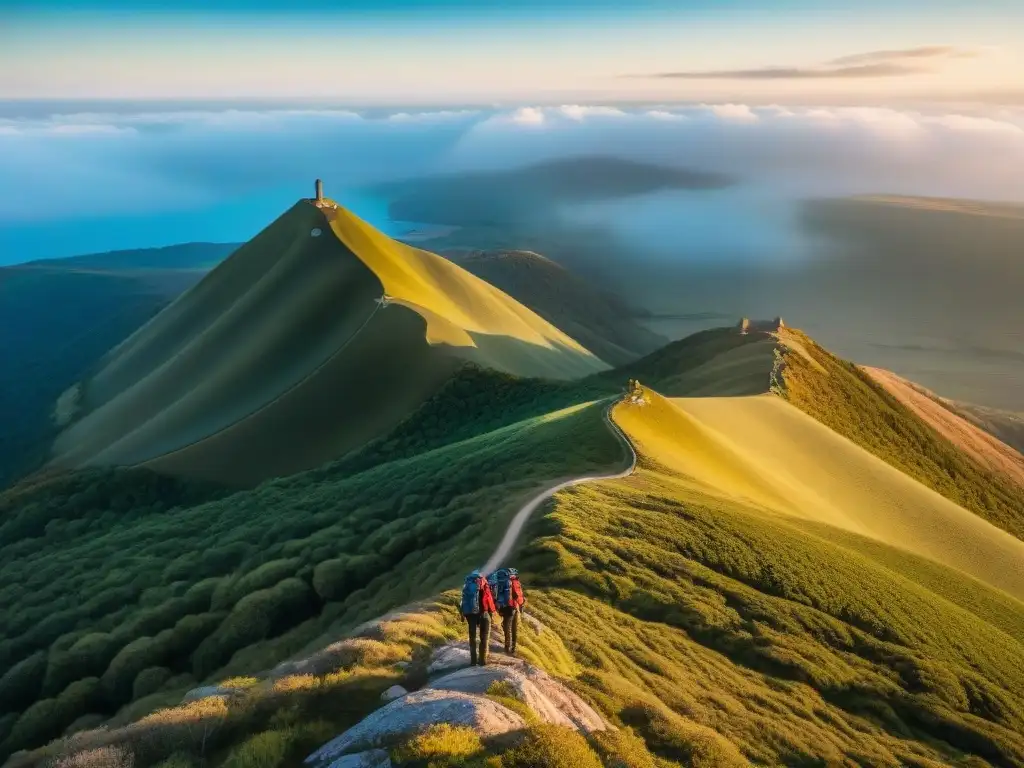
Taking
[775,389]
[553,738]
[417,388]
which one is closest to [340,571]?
[553,738]

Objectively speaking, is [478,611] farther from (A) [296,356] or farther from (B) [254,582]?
(A) [296,356]

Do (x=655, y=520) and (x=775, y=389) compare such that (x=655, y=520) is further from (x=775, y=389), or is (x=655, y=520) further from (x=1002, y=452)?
(x=1002, y=452)

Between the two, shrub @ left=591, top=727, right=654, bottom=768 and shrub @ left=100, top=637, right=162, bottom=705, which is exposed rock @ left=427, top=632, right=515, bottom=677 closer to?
shrub @ left=591, top=727, right=654, bottom=768

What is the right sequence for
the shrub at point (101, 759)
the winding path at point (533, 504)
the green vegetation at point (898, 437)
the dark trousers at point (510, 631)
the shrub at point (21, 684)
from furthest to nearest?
the green vegetation at point (898, 437), the shrub at point (21, 684), the winding path at point (533, 504), the dark trousers at point (510, 631), the shrub at point (101, 759)

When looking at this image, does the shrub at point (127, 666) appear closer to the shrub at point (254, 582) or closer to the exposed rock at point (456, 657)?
the shrub at point (254, 582)

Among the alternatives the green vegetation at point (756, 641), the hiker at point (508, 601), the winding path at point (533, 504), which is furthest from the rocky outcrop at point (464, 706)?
the winding path at point (533, 504)
